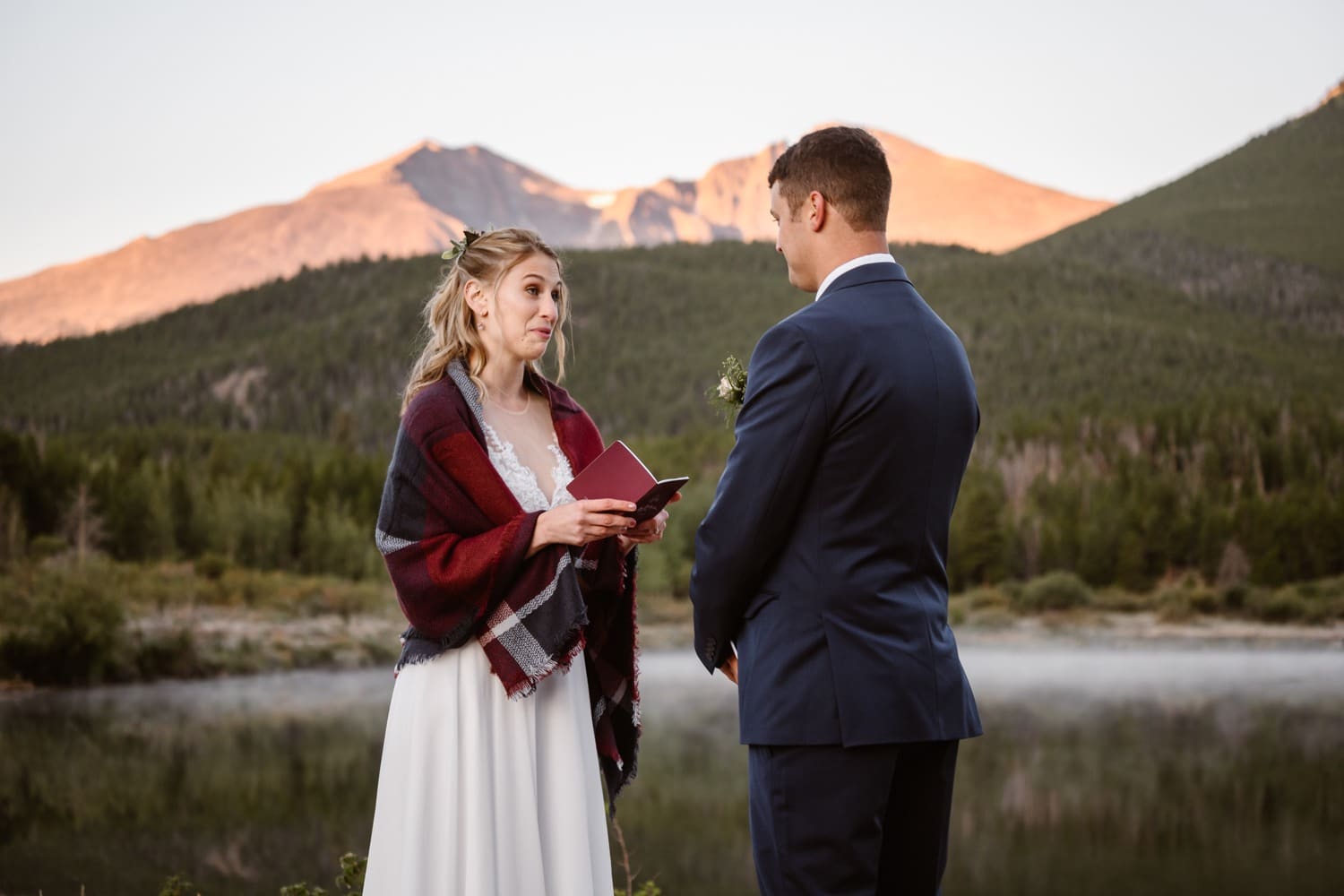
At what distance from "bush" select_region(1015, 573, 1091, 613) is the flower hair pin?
3504 centimetres

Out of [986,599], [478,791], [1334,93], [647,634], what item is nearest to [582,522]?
[478,791]

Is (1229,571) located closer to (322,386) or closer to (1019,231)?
(322,386)

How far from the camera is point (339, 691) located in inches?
1002

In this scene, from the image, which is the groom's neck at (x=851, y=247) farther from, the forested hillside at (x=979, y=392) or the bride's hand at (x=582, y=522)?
the forested hillside at (x=979, y=392)

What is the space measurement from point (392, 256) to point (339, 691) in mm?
83593

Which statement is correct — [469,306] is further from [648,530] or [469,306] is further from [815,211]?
[815,211]

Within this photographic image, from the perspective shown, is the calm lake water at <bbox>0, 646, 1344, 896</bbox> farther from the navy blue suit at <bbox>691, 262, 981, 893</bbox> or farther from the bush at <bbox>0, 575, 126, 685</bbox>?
the navy blue suit at <bbox>691, 262, 981, 893</bbox>

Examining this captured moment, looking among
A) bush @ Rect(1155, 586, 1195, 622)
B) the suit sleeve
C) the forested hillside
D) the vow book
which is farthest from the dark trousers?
bush @ Rect(1155, 586, 1195, 622)

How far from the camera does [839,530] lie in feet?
7.24

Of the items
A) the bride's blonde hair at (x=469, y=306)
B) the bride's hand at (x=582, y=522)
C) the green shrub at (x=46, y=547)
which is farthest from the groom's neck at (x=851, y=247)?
the green shrub at (x=46, y=547)

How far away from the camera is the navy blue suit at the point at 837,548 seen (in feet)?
7.22

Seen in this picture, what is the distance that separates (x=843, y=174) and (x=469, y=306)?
1075mm

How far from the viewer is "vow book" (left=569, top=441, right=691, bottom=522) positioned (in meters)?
2.65

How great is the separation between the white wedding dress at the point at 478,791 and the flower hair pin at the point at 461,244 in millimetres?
938
